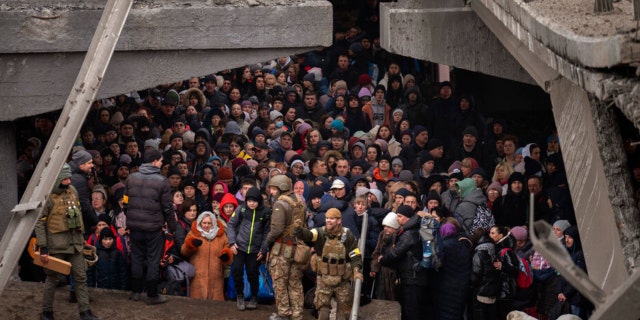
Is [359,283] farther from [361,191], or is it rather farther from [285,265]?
[361,191]

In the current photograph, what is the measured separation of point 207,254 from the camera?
14320 millimetres

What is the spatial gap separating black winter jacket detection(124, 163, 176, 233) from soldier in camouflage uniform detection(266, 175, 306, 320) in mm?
1167

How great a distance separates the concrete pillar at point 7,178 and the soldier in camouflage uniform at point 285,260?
10.4 ft

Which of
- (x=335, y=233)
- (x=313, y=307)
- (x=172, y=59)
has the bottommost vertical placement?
(x=313, y=307)

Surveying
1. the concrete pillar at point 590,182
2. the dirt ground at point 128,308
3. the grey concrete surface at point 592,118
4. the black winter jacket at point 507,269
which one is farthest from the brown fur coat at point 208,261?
the concrete pillar at point 590,182

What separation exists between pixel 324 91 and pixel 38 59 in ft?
28.2

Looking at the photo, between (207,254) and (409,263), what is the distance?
2152mm

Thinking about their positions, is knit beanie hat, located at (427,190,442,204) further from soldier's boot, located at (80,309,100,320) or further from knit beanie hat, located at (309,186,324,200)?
soldier's boot, located at (80,309,100,320)

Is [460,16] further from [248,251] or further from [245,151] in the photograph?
[248,251]

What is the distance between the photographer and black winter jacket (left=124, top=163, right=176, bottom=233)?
13.8m

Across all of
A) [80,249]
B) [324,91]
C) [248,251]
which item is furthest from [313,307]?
[324,91]

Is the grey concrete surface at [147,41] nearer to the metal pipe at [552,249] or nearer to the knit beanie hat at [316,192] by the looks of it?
the knit beanie hat at [316,192]

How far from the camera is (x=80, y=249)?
13.2 m

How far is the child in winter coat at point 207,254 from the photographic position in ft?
46.8
